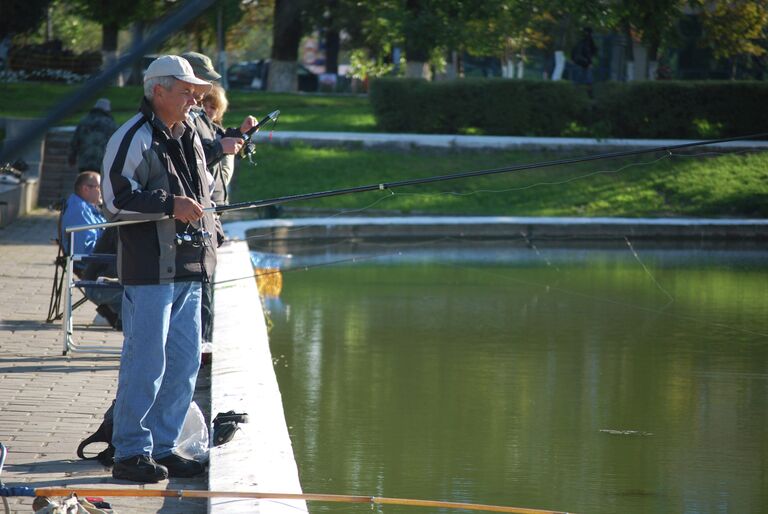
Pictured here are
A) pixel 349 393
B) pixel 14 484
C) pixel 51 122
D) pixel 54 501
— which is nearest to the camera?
pixel 51 122

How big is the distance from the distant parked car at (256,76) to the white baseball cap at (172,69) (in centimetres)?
3982

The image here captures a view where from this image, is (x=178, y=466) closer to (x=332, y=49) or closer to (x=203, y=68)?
(x=203, y=68)

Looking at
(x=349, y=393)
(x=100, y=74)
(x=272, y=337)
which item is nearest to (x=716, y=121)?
(x=272, y=337)

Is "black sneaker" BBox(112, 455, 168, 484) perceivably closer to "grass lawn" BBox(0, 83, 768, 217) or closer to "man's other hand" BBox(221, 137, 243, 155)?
"man's other hand" BBox(221, 137, 243, 155)

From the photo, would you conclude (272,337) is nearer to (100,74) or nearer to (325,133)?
(100,74)

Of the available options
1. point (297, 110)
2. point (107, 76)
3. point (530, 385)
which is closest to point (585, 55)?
point (297, 110)

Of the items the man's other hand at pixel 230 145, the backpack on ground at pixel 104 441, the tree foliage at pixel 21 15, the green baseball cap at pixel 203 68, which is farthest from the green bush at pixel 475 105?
the backpack on ground at pixel 104 441

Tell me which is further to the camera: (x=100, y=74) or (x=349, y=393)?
(x=349, y=393)

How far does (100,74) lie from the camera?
2.05 metres

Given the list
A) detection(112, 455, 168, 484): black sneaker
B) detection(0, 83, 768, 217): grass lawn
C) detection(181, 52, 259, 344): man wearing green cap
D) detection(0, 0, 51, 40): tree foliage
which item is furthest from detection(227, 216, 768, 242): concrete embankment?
detection(112, 455, 168, 484): black sneaker

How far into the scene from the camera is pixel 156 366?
5.00m

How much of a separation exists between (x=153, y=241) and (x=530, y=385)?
3946mm

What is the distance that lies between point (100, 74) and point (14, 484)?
3.25 meters

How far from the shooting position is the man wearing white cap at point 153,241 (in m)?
4.88
